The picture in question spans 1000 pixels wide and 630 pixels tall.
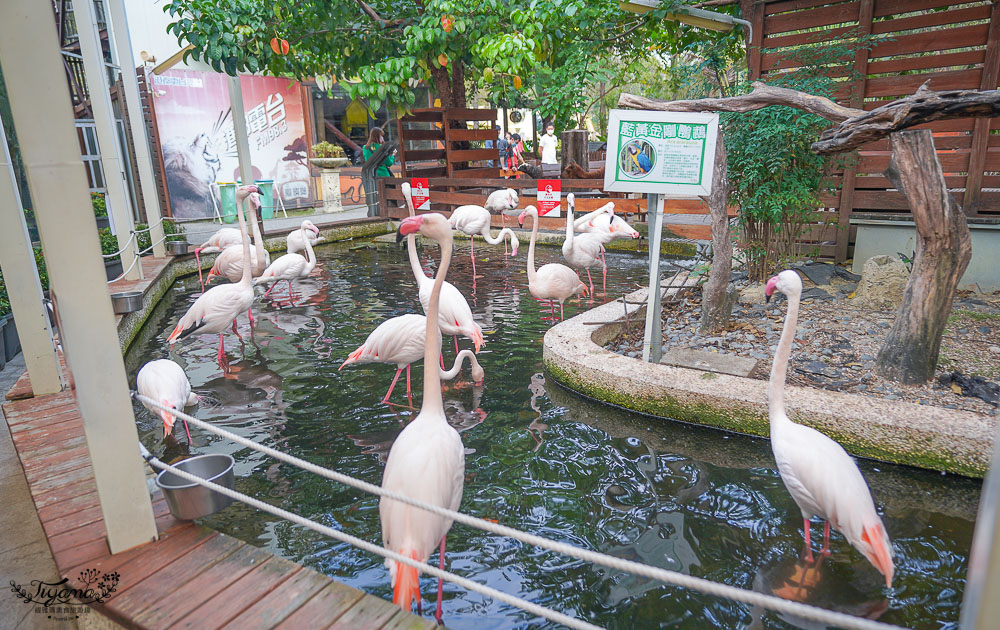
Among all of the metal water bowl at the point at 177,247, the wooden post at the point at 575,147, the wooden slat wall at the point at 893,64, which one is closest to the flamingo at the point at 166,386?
the metal water bowl at the point at 177,247

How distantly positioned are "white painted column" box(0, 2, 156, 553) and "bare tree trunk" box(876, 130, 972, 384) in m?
4.76

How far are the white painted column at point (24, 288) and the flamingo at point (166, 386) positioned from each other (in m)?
0.69

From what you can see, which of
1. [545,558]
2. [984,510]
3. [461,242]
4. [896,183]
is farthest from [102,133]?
[984,510]

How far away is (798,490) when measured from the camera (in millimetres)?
2918

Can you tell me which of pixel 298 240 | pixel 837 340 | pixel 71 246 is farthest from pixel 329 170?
pixel 71 246

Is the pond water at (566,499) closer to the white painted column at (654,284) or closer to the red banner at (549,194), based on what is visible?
the white painted column at (654,284)

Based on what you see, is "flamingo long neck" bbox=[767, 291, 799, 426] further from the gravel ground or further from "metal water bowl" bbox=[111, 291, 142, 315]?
"metal water bowl" bbox=[111, 291, 142, 315]

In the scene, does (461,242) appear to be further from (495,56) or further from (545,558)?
(545,558)

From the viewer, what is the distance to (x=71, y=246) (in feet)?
7.36

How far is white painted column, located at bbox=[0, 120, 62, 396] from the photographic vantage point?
154 inches

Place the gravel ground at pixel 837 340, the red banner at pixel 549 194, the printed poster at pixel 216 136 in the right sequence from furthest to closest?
the printed poster at pixel 216 136
the red banner at pixel 549 194
the gravel ground at pixel 837 340

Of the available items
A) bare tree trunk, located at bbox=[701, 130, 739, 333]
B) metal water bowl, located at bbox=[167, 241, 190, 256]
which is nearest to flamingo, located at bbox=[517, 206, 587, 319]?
bare tree trunk, located at bbox=[701, 130, 739, 333]

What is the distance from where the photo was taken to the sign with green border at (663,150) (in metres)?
4.42

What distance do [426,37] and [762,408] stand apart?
7.78 m
